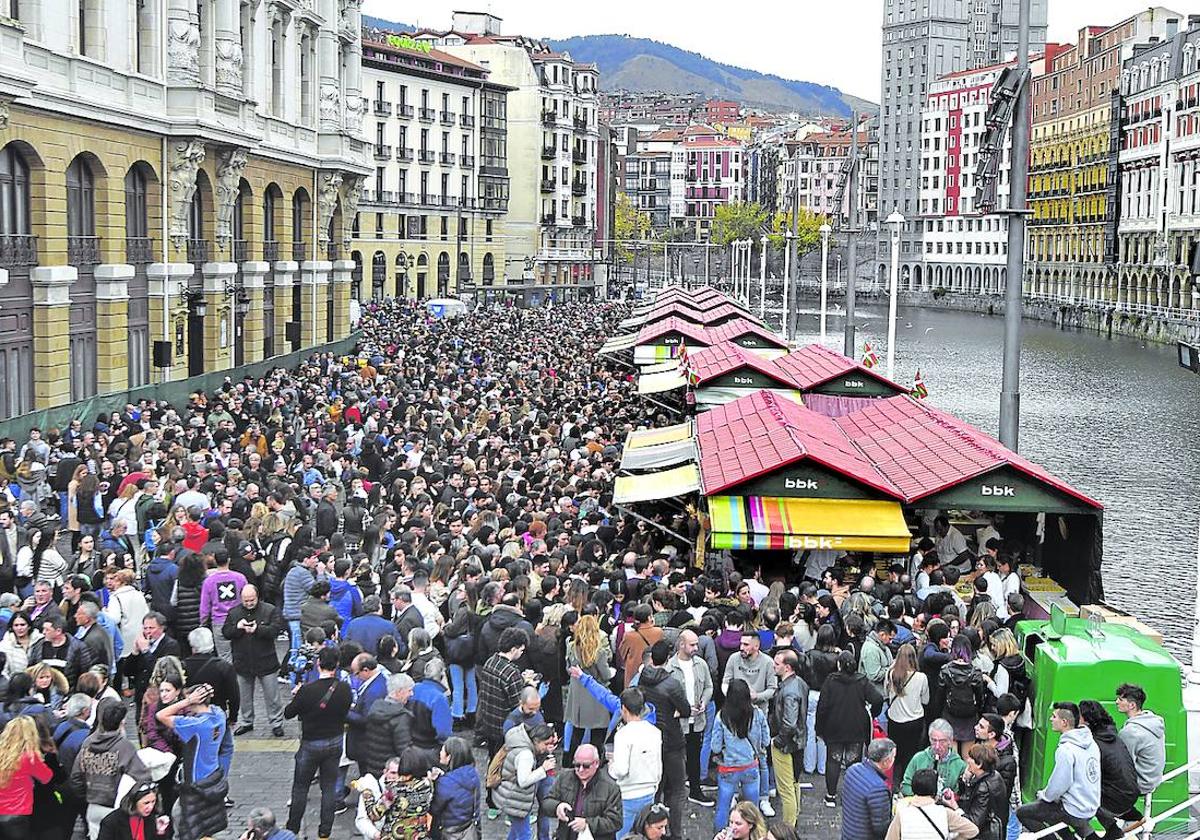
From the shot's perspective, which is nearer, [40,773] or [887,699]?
Answer: [40,773]

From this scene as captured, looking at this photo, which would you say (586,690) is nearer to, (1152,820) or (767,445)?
(1152,820)

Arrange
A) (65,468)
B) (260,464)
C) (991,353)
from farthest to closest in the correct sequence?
(991,353), (260,464), (65,468)

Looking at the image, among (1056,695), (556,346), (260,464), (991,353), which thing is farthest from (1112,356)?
(1056,695)

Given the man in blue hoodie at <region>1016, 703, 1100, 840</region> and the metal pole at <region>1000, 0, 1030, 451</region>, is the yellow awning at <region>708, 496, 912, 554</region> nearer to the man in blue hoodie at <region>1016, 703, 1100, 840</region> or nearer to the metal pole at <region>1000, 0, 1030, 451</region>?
the metal pole at <region>1000, 0, 1030, 451</region>

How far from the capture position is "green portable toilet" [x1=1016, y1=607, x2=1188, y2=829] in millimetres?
12219

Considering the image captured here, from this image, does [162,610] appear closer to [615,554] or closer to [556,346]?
[615,554]

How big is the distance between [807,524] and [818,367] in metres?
12.5

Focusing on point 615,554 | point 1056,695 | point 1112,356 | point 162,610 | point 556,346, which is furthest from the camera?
point 1112,356

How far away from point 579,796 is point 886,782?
6.75 ft

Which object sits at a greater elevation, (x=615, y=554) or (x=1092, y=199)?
(x=1092, y=199)

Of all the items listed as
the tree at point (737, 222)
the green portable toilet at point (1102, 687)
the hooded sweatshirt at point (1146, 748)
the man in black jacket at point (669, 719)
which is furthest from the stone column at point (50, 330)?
the tree at point (737, 222)

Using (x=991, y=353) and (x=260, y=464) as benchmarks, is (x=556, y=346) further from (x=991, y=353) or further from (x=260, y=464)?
(x=991, y=353)

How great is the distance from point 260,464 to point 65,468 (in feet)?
9.75

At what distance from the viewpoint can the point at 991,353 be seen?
85.6m
